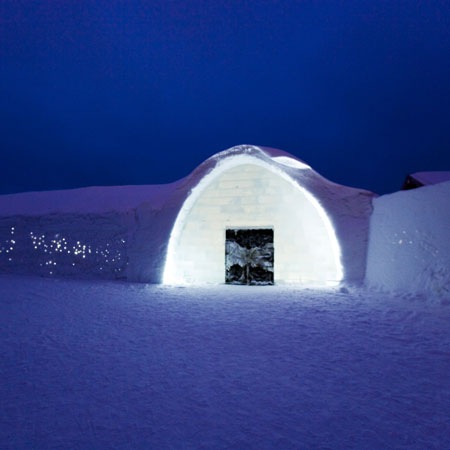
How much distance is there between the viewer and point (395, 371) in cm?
260

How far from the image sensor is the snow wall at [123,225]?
738cm

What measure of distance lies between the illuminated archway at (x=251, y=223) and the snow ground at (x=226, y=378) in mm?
3048

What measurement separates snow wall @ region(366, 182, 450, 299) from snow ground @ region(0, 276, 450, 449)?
0.68 metres

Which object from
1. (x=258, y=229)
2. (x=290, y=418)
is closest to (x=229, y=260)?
(x=258, y=229)

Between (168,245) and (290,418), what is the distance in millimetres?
6385

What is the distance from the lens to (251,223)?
8.35m

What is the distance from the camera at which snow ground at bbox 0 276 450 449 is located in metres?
1.75

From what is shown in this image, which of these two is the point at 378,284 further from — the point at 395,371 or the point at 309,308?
the point at 395,371

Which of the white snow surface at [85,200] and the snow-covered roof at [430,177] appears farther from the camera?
the snow-covered roof at [430,177]

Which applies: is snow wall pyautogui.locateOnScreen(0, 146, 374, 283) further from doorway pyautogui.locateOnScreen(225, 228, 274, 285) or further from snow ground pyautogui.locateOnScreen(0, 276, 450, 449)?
snow ground pyautogui.locateOnScreen(0, 276, 450, 449)

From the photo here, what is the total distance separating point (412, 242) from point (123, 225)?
21.6 feet

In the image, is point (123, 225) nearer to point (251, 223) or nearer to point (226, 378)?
point (251, 223)

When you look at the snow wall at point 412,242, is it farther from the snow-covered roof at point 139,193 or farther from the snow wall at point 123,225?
the snow-covered roof at point 139,193

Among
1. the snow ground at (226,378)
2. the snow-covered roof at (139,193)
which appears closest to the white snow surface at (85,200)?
the snow-covered roof at (139,193)
